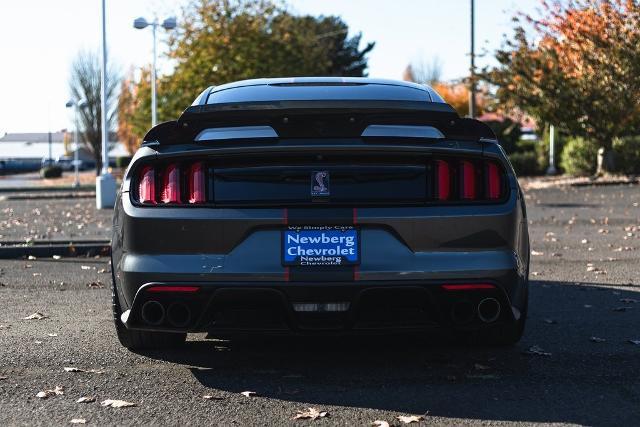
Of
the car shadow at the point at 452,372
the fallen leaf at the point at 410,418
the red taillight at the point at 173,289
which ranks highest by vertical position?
the red taillight at the point at 173,289

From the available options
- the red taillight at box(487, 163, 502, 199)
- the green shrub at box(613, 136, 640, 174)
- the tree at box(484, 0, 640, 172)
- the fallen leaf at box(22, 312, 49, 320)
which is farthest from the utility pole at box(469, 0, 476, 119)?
the red taillight at box(487, 163, 502, 199)

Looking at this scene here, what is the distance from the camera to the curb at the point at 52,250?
35.2 ft

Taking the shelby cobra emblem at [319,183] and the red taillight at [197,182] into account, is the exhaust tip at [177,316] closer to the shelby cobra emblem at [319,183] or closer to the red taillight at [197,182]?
the red taillight at [197,182]

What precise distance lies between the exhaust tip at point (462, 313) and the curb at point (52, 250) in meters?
6.66

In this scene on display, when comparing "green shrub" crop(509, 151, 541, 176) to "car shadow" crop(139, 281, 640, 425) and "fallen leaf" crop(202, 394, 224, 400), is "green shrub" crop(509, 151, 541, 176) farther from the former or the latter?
"fallen leaf" crop(202, 394, 224, 400)

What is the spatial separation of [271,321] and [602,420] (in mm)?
1546

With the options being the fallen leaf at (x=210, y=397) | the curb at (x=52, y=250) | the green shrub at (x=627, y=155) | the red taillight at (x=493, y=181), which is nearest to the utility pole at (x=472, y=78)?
the green shrub at (x=627, y=155)

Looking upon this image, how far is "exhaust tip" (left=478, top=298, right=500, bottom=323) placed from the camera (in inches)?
191

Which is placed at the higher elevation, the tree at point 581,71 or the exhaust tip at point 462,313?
the tree at point 581,71

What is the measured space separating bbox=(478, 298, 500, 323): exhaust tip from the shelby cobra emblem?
0.91m

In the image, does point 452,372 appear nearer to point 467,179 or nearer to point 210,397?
point 467,179

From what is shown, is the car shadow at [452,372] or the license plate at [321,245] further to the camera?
the license plate at [321,245]

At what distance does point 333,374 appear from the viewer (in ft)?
16.6

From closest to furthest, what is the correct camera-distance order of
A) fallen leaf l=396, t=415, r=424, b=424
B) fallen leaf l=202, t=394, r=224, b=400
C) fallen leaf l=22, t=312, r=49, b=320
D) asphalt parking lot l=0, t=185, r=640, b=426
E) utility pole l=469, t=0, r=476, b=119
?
1. fallen leaf l=396, t=415, r=424, b=424
2. asphalt parking lot l=0, t=185, r=640, b=426
3. fallen leaf l=202, t=394, r=224, b=400
4. fallen leaf l=22, t=312, r=49, b=320
5. utility pole l=469, t=0, r=476, b=119
